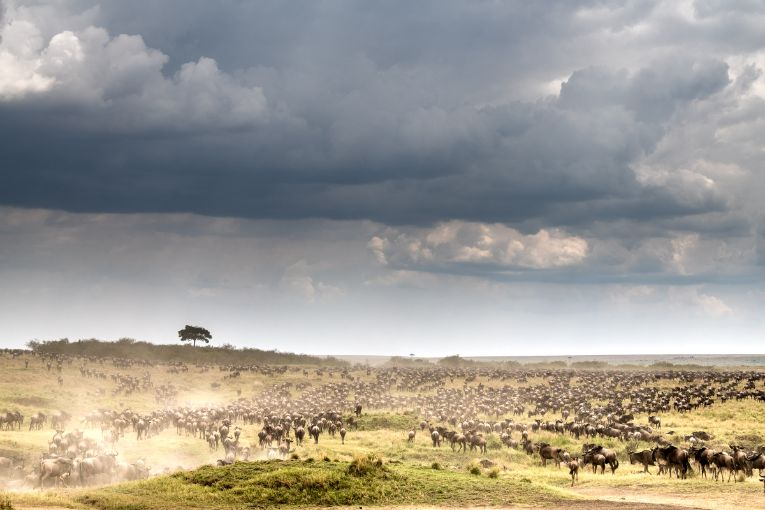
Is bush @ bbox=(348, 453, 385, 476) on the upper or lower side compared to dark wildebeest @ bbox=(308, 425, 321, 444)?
upper

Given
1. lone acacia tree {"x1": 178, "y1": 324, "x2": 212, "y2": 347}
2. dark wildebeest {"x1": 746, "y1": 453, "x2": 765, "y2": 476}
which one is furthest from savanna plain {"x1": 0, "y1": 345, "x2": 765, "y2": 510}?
lone acacia tree {"x1": 178, "y1": 324, "x2": 212, "y2": 347}

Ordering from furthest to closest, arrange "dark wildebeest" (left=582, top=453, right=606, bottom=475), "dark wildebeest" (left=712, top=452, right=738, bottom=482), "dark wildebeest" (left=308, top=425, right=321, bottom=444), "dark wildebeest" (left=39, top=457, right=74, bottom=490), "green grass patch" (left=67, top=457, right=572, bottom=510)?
1. "dark wildebeest" (left=308, top=425, right=321, bottom=444)
2. "dark wildebeest" (left=582, top=453, right=606, bottom=475)
3. "dark wildebeest" (left=712, top=452, right=738, bottom=482)
4. "dark wildebeest" (left=39, top=457, right=74, bottom=490)
5. "green grass patch" (left=67, top=457, right=572, bottom=510)

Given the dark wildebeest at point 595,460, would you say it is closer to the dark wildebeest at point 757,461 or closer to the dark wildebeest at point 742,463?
the dark wildebeest at point 742,463

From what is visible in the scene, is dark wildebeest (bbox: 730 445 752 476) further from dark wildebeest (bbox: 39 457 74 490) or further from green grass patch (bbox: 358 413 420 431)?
dark wildebeest (bbox: 39 457 74 490)

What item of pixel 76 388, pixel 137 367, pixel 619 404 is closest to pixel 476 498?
pixel 619 404

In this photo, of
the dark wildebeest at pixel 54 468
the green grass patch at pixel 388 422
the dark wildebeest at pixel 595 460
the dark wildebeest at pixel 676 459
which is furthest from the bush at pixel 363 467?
the green grass patch at pixel 388 422

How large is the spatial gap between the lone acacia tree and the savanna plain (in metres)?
48.2

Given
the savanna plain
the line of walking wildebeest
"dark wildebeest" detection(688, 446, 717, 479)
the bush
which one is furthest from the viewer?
the line of walking wildebeest

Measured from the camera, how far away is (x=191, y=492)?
30406 millimetres

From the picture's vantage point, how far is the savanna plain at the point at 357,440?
3127cm

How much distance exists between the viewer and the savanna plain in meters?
31.3

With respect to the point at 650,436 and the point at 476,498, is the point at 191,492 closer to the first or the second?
the point at 476,498

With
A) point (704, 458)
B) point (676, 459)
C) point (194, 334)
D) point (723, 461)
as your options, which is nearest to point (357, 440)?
point (676, 459)

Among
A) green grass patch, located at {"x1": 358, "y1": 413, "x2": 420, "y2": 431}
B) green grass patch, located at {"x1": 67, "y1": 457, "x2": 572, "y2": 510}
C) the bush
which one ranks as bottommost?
green grass patch, located at {"x1": 358, "y1": 413, "x2": 420, "y2": 431}
